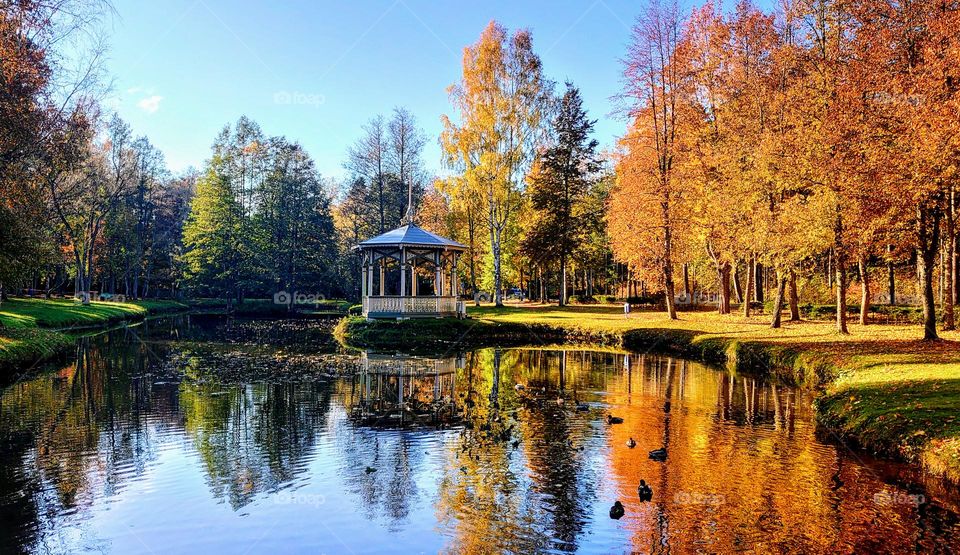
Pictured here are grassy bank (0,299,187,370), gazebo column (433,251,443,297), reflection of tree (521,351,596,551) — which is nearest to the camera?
reflection of tree (521,351,596,551)

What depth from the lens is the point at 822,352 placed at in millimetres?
17578

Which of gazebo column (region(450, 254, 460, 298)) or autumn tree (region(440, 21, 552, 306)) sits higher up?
autumn tree (region(440, 21, 552, 306))

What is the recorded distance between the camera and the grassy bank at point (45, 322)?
19.8 metres

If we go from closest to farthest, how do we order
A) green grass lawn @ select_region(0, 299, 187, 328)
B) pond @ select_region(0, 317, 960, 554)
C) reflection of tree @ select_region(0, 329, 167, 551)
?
pond @ select_region(0, 317, 960, 554), reflection of tree @ select_region(0, 329, 167, 551), green grass lawn @ select_region(0, 299, 187, 328)

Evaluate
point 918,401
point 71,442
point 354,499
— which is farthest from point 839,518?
point 71,442

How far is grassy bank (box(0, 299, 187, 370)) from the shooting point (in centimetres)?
1975

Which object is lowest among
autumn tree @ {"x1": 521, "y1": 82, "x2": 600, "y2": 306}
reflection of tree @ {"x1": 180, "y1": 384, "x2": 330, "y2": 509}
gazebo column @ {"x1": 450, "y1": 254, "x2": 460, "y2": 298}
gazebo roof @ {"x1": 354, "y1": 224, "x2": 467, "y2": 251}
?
reflection of tree @ {"x1": 180, "y1": 384, "x2": 330, "y2": 509}

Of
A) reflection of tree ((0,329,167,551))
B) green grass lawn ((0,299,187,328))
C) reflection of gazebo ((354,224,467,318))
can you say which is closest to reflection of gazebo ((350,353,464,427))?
reflection of tree ((0,329,167,551))

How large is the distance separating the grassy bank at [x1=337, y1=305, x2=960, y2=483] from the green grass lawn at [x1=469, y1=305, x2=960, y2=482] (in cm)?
2

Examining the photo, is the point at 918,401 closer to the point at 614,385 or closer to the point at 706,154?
the point at 614,385

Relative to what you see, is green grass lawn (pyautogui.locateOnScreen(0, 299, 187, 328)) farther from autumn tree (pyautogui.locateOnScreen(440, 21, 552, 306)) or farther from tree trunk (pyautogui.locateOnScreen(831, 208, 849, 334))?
tree trunk (pyautogui.locateOnScreen(831, 208, 849, 334))

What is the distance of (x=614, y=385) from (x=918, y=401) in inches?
298

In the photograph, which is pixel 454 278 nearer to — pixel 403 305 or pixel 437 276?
pixel 437 276

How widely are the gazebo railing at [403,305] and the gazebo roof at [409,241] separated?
259cm
